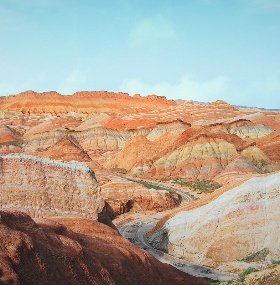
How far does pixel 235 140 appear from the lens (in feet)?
346

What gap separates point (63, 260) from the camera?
19234mm

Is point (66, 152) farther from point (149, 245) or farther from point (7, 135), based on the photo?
point (7, 135)

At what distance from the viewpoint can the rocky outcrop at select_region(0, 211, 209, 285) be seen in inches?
685

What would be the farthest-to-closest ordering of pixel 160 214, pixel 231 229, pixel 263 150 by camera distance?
pixel 263 150 → pixel 160 214 → pixel 231 229

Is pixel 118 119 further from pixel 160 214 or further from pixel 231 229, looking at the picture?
pixel 231 229

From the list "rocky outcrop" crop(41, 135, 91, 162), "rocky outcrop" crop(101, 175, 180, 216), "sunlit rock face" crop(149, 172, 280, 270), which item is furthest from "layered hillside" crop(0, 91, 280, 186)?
"sunlit rock face" crop(149, 172, 280, 270)

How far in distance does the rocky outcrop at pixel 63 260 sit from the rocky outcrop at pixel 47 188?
1067cm

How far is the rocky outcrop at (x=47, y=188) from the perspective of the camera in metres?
37.0

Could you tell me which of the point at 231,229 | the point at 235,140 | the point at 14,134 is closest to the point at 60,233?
the point at 231,229

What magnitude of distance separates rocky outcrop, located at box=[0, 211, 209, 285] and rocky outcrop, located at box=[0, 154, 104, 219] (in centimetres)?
1067

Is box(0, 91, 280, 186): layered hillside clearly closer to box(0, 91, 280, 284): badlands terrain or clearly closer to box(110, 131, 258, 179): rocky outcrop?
box(110, 131, 258, 179): rocky outcrop

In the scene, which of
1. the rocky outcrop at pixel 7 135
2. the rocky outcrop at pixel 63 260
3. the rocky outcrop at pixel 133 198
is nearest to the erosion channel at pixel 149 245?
the rocky outcrop at pixel 133 198

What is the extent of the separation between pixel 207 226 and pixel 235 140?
69431mm

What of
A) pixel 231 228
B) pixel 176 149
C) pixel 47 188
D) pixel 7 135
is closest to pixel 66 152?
pixel 176 149
